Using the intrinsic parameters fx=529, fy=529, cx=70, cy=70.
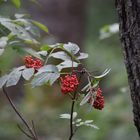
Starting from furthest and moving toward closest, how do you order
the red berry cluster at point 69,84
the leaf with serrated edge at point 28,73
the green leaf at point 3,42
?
the green leaf at point 3,42 → the leaf with serrated edge at point 28,73 → the red berry cluster at point 69,84

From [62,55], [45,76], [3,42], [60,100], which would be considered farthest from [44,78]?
[60,100]

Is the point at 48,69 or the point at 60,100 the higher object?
the point at 48,69

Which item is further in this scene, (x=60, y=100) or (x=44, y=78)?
(x=60, y=100)

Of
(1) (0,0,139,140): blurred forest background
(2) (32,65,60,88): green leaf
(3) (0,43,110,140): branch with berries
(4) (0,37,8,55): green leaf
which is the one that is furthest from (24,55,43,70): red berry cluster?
(1) (0,0,139,140): blurred forest background

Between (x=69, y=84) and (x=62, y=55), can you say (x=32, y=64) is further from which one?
(x=69, y=84)

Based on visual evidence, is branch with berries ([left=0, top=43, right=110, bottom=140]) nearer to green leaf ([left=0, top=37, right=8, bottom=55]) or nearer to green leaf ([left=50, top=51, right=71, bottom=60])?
green leaf ([left=50, top=51, right=71, bottom=60])

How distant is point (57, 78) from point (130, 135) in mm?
Result: 2467

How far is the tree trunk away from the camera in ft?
5.52

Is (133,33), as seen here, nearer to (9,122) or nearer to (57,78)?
(57,78)

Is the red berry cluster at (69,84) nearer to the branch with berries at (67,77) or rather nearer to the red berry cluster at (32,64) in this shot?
the branch with berries at (67,77)

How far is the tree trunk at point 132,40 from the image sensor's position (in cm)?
168

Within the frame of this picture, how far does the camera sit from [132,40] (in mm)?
1689

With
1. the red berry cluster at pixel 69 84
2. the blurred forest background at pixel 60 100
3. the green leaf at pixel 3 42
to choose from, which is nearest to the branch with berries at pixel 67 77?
the red berry cluster at pixel 69 84

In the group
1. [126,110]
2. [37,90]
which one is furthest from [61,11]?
[126,110]
